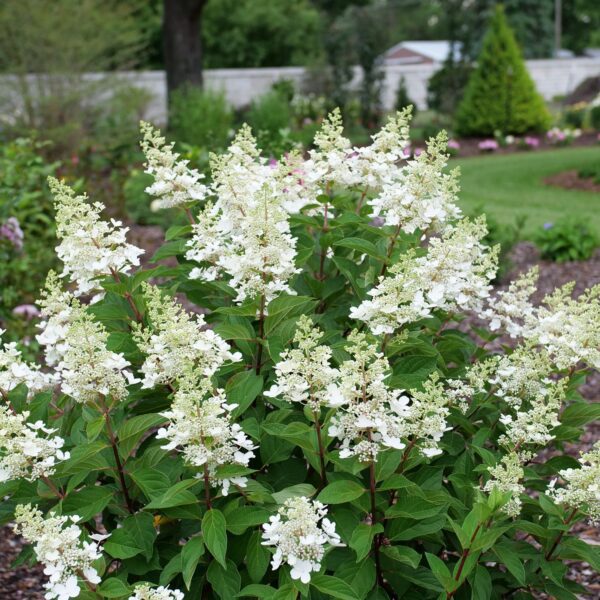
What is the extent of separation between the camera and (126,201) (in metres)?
9.49

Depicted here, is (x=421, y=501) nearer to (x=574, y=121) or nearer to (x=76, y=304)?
(x=76, y=304)

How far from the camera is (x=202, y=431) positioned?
5.64 ft

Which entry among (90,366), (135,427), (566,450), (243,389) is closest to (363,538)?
(243,389)

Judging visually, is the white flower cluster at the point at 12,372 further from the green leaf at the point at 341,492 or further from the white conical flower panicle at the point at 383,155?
the white conical flower panicle at the point at 383,155

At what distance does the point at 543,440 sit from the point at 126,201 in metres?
8.05

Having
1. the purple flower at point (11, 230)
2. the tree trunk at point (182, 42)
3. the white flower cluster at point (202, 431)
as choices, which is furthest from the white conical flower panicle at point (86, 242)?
the tree trunk at point (182, 42)

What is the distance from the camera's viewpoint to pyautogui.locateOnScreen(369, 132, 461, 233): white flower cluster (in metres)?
2.24

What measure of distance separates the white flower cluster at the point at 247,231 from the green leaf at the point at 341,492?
1.66ft

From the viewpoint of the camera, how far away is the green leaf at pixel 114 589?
1772mm

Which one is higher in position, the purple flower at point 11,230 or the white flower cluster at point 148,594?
the purple flower at point 11,230

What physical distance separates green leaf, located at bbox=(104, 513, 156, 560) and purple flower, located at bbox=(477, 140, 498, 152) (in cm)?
1518

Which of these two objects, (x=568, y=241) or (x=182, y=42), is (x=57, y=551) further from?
(x=182, y=42)

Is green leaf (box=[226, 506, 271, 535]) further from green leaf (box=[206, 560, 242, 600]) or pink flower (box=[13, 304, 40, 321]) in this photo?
pink flower (box=[13, 304, 40, 321])

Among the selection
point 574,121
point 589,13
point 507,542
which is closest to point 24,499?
point 507,542
